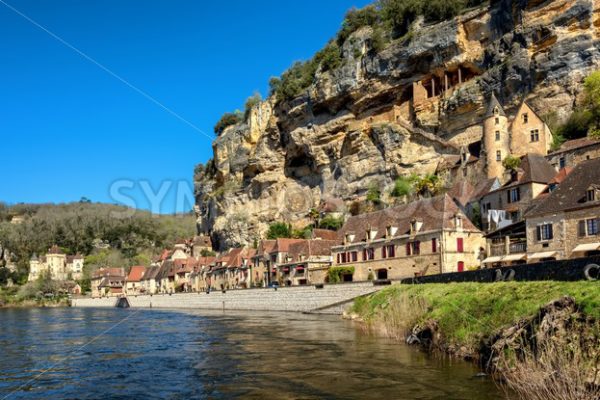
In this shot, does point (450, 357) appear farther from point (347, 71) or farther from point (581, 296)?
point (347, 71)

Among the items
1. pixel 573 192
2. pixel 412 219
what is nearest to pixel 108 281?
pixel 412 219

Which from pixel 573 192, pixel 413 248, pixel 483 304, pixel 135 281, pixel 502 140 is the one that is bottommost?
pixel 135 281

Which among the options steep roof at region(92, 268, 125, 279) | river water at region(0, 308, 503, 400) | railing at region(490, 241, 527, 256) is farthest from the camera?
steep roof at region(92, 268, 125, 279)

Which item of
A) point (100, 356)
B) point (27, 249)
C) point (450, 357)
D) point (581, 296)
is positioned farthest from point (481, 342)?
point (27, 249)

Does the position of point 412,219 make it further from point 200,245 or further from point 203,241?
point 203,241

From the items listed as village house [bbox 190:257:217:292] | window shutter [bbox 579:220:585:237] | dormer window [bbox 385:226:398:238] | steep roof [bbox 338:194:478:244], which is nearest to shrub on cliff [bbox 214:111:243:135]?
village house [bbox 190:257:217:292]

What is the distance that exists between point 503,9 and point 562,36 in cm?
1021

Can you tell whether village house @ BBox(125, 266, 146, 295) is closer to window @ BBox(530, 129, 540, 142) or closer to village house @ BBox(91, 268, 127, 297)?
village house @ BBox(91, 268, 127, 297)

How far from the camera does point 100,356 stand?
25859 millimetres

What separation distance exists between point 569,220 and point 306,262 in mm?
35090

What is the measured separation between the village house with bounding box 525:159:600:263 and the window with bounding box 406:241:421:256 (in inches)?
512

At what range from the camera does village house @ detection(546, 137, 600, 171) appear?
51906mm

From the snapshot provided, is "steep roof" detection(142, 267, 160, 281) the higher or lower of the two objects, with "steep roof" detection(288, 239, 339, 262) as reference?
lower

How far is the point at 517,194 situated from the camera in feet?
161
